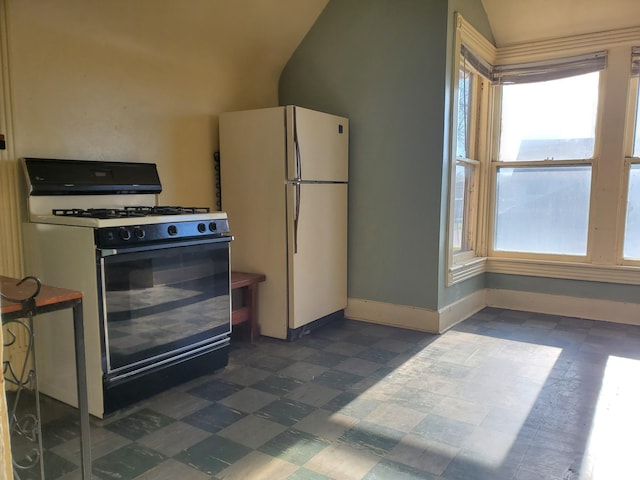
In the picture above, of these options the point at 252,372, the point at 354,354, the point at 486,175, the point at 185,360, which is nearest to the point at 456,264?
the point at 486,175

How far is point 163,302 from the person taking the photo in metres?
2.44

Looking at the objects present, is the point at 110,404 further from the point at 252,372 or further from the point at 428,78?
the point at 428,78

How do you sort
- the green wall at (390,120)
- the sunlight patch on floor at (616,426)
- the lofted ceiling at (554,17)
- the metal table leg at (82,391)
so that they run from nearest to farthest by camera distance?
the metal table leg at (82,391) < the sunlight patch on floor at (616,426) < the green wall at (390,120) < the lofted ceiling at (554,17)

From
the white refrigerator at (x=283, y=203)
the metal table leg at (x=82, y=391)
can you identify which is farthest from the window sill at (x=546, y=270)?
the metal table leg at (x=82, y=391)

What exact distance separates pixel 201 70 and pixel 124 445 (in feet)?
8.28

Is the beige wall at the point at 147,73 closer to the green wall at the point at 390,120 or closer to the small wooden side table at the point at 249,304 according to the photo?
the green wall at the point at 390,120

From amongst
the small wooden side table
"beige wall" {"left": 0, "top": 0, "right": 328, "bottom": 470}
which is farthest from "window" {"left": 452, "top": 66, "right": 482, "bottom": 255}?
the small wooden side table

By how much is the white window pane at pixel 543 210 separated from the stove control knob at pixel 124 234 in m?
3.42

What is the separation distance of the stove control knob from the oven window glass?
3.3 inches

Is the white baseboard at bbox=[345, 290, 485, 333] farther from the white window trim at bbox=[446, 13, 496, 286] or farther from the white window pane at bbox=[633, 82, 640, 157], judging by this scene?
the white window pane at bbox=[633, 82, 640, 157]

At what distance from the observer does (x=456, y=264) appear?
392 centimetres

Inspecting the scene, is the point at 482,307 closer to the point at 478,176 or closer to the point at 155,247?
the point at 478,176

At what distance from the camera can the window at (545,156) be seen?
158 inches

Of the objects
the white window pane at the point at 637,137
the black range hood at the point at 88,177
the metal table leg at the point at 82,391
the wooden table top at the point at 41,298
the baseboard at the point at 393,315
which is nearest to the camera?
the wooden table top at the point at 41,298
